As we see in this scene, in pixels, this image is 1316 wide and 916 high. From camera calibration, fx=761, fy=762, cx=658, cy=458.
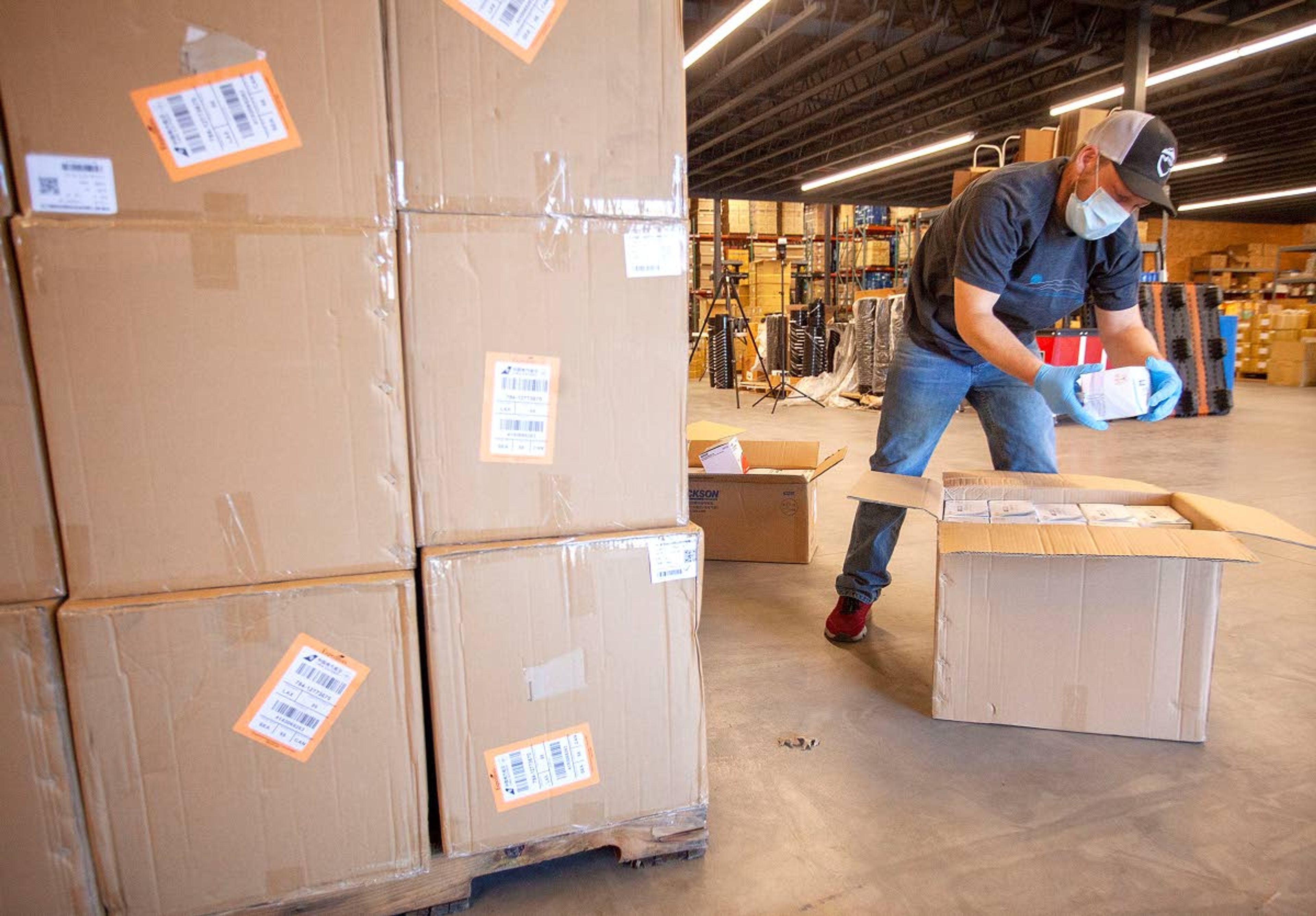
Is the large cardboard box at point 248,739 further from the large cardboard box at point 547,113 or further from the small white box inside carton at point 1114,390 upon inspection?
the small white box inside carton at point 1114,390

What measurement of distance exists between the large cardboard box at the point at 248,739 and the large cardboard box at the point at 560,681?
0.05m

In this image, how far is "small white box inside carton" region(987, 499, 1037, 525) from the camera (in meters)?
1.76

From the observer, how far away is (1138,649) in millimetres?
1645

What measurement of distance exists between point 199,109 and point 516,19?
420mm

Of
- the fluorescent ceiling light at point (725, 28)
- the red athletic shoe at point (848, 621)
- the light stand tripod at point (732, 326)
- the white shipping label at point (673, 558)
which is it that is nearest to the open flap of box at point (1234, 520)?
the red athletic shoe at point (848, 621)

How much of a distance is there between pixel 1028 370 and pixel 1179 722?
2.74 feet

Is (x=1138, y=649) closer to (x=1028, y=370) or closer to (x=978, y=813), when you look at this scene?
(x=978, y=813)

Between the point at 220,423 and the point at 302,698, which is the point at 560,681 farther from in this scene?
the point at 220,423

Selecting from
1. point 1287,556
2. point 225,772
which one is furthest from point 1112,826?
point 1287,556

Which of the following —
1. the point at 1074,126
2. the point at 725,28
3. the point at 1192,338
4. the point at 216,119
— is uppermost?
the point at 725,28

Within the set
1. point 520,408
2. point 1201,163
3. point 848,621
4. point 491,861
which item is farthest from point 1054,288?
point 1201,163

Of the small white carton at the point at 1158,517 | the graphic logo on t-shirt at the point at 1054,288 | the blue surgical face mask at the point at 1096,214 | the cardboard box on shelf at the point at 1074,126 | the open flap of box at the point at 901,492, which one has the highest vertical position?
the cardboard box on shelf at the point at 1074,126

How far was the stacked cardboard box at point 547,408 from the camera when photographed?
1.05 meters

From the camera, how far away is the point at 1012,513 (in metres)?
1.83
